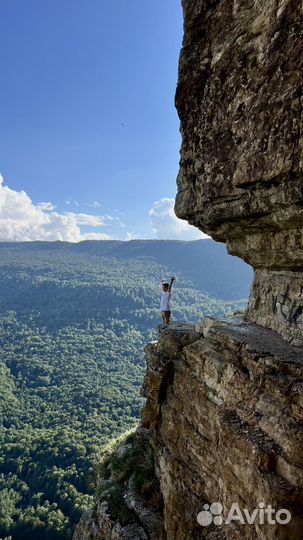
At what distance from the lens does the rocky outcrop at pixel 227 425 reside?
6.92 metres

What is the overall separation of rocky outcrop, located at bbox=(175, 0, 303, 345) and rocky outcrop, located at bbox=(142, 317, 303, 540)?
60.1 inches

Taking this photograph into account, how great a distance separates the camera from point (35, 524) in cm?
4350

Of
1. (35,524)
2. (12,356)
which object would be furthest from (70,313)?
(35,524)

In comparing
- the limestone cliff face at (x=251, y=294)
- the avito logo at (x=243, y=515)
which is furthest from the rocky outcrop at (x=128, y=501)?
the avito logo at (x=243, y=515)

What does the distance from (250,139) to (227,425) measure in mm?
6914

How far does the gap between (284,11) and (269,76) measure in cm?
129

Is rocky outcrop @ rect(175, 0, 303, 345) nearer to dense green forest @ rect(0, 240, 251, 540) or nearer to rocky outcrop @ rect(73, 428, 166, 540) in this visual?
rocky outcrop @ rect(73, 428, 166, 540)

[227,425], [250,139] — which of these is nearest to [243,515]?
[227,425]

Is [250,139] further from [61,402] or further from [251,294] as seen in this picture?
[61,402]

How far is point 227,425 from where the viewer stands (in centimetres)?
827

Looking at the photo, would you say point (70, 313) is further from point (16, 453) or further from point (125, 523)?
point (125, 523)

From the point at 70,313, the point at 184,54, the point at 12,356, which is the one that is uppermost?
the point at 184,54

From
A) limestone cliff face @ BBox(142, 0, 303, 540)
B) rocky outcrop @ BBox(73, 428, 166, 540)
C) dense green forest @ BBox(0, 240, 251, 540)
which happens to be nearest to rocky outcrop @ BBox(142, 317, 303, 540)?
limestone cliff face @ BBox(142, 0, 303, 540)

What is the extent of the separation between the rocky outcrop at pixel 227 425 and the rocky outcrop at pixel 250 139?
1527mm
